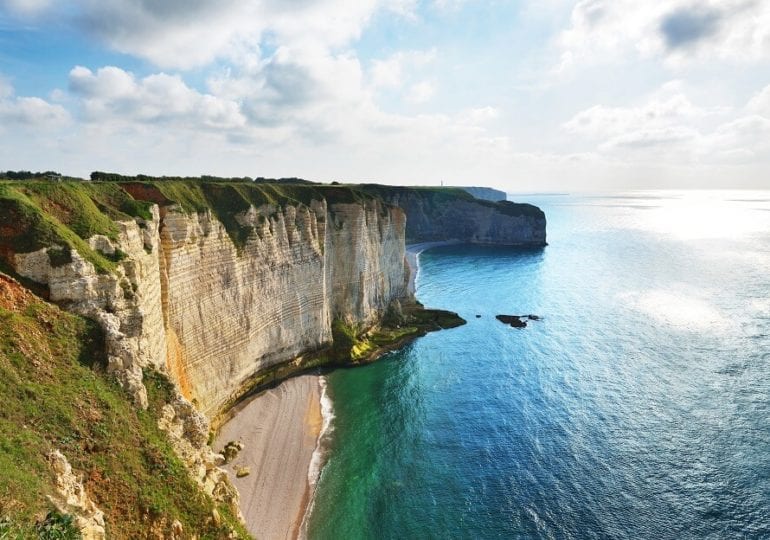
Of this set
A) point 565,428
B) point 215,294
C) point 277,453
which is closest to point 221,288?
point 215,294

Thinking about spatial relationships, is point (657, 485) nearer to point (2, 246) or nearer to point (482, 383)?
point (482, 383)

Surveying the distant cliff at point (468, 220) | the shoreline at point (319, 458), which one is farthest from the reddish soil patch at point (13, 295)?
the distant cliff at point (468, 220)

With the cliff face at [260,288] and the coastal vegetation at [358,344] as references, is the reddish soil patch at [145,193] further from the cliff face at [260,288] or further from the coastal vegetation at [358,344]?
the coastal vegetation at [358,344]

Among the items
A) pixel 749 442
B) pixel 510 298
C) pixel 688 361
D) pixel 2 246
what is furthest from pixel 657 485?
pixel 510 298

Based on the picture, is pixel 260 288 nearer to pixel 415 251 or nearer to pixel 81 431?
pixel 81 431

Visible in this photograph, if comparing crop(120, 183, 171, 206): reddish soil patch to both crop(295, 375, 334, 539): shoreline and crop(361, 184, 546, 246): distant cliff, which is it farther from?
crop(361, 184, 546, 246): distant cliff

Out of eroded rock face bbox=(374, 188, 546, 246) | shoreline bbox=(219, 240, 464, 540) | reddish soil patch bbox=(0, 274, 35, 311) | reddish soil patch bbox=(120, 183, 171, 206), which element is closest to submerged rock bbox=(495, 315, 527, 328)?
shoreline bbox=(219, 240, 464, 540)
